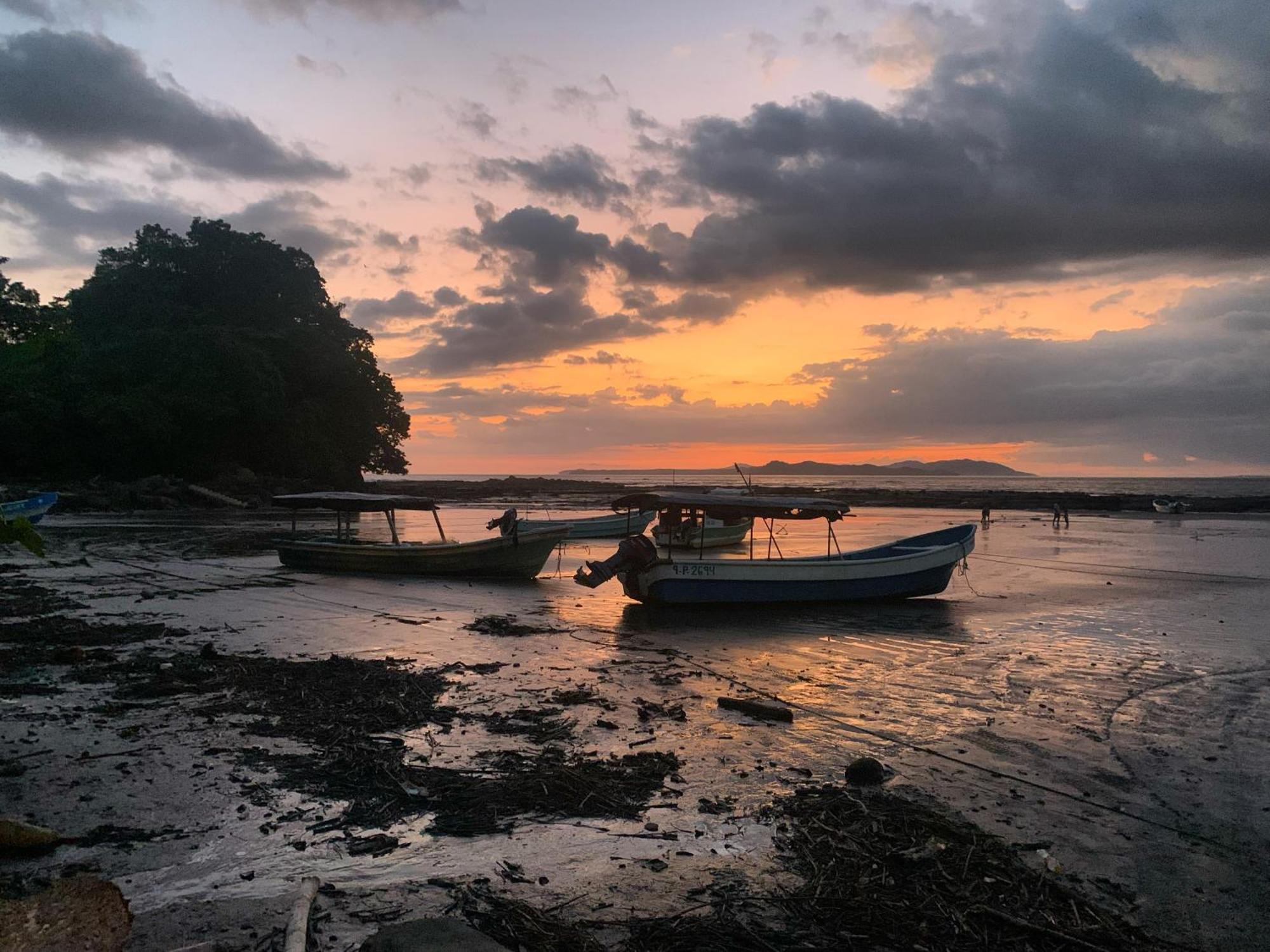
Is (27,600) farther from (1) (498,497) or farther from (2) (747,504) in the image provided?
(1) (498,497)

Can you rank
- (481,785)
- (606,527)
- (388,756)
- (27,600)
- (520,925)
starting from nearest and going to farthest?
1. (520,925)
2. (481,785)
3. (388,756)
4. (27,600)
5. (606,527)

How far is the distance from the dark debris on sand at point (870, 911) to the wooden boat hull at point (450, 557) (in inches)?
636

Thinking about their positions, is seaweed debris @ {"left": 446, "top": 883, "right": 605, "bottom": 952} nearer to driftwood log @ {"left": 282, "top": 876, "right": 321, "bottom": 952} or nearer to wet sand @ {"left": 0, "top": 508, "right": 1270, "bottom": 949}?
wet sand @ {"left": 0, "top": 508, "right": 1270, "bottom": 949}

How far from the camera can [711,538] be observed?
110ft

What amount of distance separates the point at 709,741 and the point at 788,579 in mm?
9791

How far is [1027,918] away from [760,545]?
3214 cm

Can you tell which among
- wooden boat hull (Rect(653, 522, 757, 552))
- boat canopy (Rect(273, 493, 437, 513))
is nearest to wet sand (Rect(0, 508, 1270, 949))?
boat canopy (Rect(273, 493, 437, 513))

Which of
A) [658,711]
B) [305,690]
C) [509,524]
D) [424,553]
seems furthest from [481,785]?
[424,553]

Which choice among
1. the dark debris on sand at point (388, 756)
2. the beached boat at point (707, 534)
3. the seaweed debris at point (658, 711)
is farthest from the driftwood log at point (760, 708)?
the beached boat at point (707, 534)

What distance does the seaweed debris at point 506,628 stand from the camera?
14234 mm

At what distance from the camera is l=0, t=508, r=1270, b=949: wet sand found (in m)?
5.33

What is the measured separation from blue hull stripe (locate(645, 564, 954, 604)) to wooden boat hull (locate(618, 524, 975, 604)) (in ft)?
0.05

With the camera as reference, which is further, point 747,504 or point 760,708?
point 747,504

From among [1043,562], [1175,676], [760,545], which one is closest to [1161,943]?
[1175,676]
